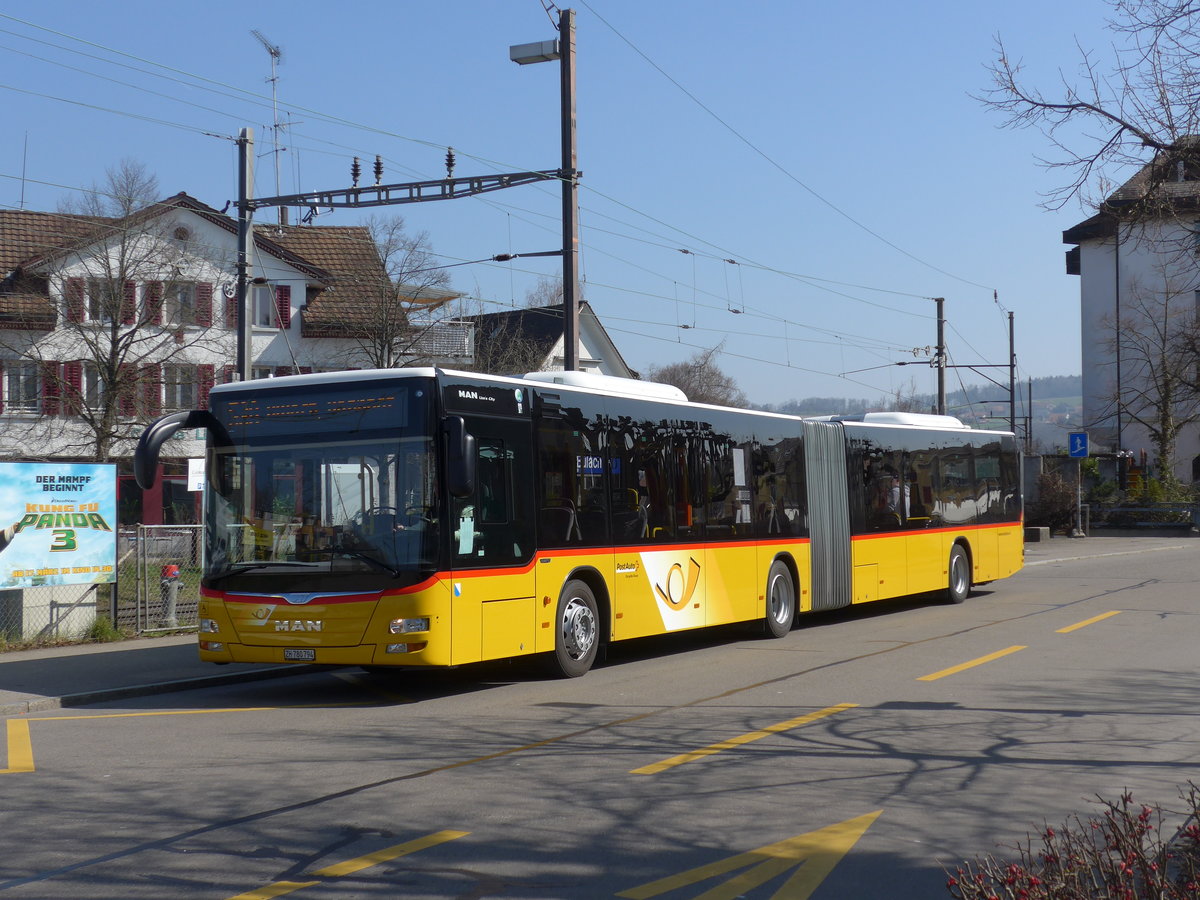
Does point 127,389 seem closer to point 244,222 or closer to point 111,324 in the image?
point 111,324

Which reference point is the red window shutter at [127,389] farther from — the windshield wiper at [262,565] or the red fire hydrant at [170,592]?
the windshield wiper at [262,565]

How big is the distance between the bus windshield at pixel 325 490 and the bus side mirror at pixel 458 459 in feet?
1.17

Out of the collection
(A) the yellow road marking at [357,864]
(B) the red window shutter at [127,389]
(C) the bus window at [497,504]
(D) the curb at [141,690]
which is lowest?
(D) the curb at [141,690]

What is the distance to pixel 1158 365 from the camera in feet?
194

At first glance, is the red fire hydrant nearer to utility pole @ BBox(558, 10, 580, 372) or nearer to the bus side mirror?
utility pole @ BBox(558, 10, 580, 372)

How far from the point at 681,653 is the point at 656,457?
8.38 feet

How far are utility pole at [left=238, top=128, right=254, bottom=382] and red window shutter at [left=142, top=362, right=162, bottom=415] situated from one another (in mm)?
22254

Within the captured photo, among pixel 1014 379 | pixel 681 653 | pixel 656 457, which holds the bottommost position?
pixel 681 653

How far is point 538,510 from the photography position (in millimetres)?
12930

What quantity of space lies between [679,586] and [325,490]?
5.08m

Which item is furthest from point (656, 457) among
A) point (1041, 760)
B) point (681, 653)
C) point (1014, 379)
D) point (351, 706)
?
point (1014, 379)

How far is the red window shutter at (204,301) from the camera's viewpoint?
4453cm

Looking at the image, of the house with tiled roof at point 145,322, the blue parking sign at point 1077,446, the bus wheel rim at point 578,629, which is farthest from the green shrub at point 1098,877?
the blue parking sign at point 1077,446

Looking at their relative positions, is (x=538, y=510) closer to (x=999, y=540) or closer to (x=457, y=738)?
(x=457, y=738)
